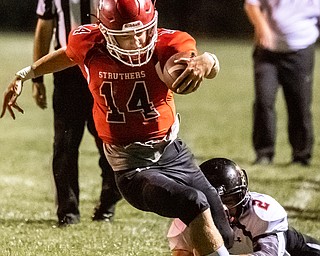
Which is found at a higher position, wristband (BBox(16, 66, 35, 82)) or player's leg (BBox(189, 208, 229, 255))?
wristband (BBox(16, 66, 35, 82))

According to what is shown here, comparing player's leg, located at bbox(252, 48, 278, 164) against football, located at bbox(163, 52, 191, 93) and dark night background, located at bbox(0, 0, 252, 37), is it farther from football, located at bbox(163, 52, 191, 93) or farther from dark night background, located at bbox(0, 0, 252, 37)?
dark night background, located at bbox(0, 0, 252, 37)

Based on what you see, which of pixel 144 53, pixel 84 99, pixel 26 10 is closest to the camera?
pixel 144 53

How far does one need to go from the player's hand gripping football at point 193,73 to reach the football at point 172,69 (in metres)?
0.04

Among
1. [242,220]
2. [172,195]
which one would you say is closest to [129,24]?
[172,195]

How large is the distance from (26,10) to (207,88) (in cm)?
1300

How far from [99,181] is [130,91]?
11.2ft

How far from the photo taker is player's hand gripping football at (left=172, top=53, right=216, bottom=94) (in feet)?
14.8

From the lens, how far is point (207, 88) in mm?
16141

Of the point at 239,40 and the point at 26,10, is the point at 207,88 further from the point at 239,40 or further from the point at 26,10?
the point at 26,10

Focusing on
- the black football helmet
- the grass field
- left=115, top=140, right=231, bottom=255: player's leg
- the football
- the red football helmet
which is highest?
the red football helmet

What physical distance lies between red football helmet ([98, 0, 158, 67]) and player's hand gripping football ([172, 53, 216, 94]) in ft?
Result: 0.95

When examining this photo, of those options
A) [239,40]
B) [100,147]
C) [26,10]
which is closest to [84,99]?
[100,147]

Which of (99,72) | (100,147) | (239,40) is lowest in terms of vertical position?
(239,40)

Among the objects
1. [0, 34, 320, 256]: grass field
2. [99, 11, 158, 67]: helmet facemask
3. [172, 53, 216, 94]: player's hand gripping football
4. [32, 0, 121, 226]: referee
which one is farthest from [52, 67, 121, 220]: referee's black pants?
[172, 53, 216, 94]: player's hand gripping football
